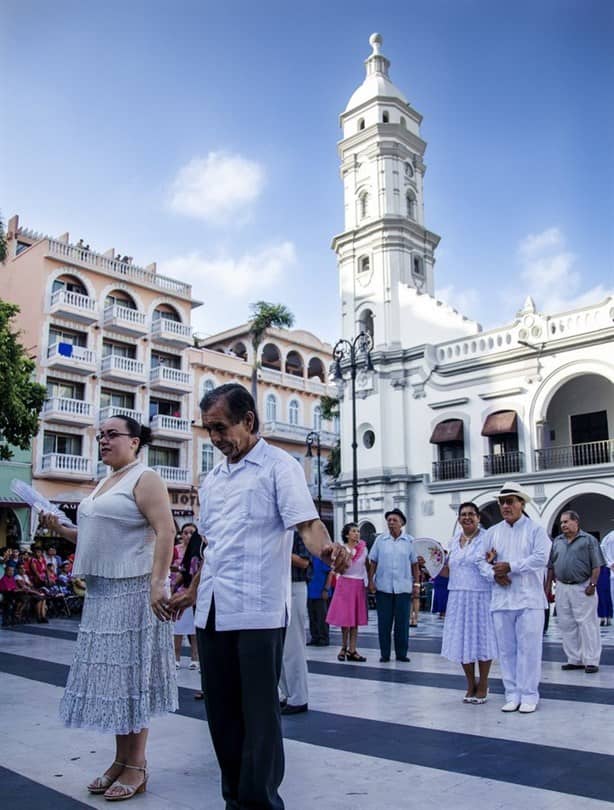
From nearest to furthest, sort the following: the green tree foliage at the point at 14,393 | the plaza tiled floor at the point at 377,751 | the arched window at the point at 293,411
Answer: the plaza tiled floor at the point at 377,751 < the green tree foliage at the point at 14,393 < the arched window at the point at 293,411

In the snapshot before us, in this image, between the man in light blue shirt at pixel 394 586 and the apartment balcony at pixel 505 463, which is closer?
the man in light blue shirt at pixel 394 586

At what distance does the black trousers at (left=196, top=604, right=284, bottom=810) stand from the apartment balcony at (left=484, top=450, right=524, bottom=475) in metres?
25.6

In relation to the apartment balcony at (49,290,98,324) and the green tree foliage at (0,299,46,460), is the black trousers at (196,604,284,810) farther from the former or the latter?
the apartment balcony at (49,290,98,324)

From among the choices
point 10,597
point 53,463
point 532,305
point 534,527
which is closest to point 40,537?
point 53,463

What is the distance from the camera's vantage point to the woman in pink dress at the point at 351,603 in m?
10.4

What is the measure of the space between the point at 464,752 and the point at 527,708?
1.67 metres

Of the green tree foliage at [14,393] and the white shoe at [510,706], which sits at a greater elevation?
the green tree foliage at [14,393]

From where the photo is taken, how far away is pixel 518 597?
6828 millimetres

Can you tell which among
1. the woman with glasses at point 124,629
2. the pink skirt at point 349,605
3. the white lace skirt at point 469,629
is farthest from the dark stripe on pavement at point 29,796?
the pink skirt at point 349,605

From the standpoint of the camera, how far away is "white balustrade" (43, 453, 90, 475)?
1187 inches

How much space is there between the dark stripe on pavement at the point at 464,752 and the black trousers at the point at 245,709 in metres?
1.72

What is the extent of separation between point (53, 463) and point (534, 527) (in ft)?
85.0

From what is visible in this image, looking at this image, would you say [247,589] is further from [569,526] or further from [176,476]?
[176,476]

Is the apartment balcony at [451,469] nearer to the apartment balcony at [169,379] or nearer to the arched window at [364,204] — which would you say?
the arched window at [364,204]
